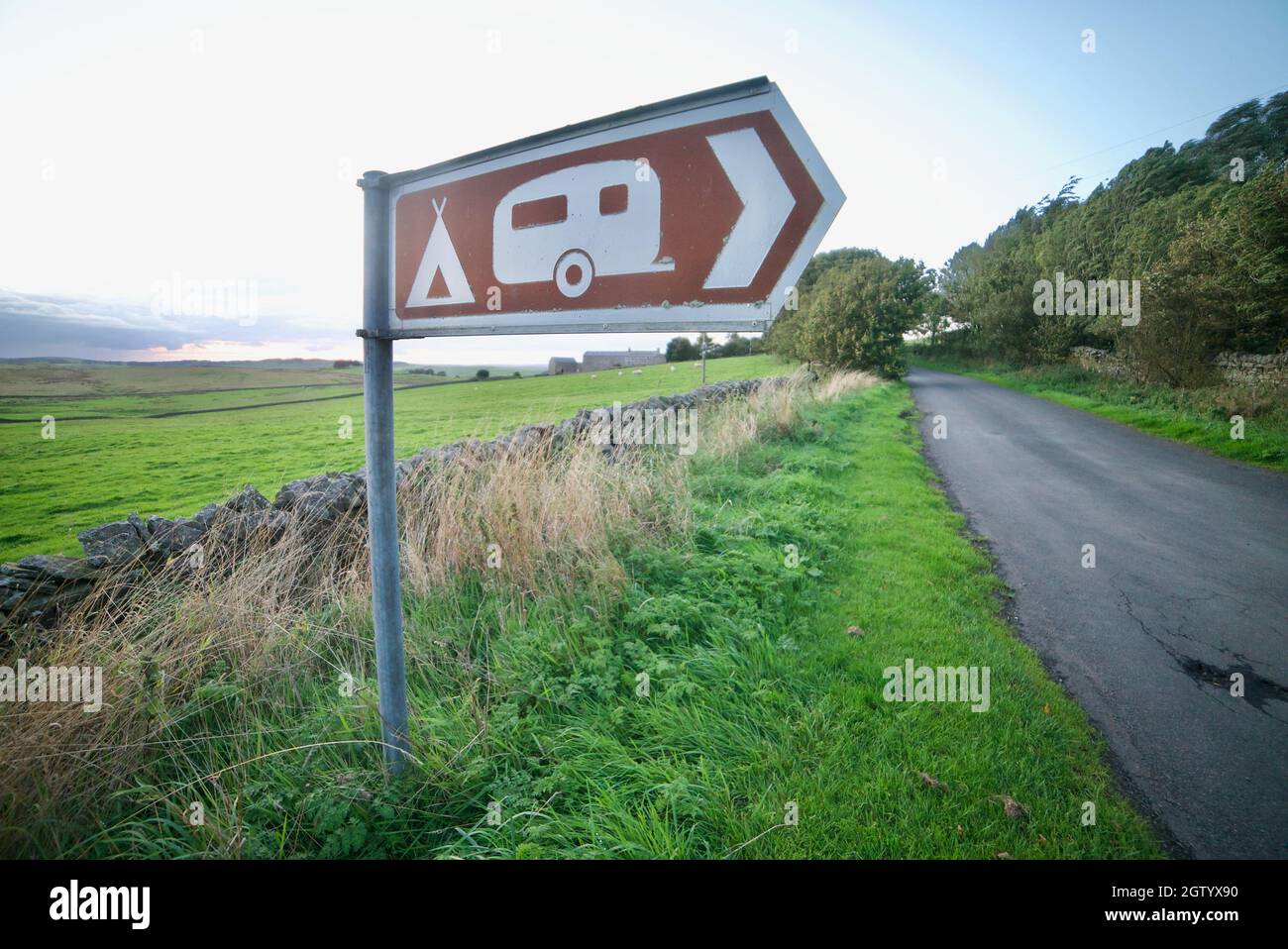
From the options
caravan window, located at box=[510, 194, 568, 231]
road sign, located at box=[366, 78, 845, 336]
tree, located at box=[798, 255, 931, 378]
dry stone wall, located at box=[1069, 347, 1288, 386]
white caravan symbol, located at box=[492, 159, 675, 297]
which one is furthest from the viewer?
tree, located at box=[798, 255, 931, 378]

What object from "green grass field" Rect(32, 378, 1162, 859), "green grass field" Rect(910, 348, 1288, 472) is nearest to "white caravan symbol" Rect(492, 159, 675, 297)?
"green grass field" Rect(32, 378, 1162, 859)

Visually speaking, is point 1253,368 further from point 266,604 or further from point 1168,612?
point 266,604

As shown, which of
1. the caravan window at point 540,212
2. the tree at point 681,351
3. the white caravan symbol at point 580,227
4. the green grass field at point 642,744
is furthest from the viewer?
the tree at point 681,351

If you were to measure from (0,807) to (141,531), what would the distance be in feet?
6.35

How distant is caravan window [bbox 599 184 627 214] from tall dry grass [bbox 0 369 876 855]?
8.18 ft

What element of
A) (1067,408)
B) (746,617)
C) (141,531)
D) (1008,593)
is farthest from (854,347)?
(141,531)

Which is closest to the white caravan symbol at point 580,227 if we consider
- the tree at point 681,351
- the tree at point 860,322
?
the tree at point 860,322

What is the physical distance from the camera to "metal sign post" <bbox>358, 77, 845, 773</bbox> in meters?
1.22

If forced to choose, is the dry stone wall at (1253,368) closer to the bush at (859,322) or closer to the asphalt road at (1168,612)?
the asphalt road at (1168,612)

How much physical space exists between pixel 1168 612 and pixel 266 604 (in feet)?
21.9

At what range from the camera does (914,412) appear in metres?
18.0

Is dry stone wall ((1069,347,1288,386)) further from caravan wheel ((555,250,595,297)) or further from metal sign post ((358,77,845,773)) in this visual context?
caravan wheel ((555,250,595,297))

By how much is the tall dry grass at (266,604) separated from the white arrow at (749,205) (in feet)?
8.36

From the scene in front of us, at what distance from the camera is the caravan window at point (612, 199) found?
1.39 m
